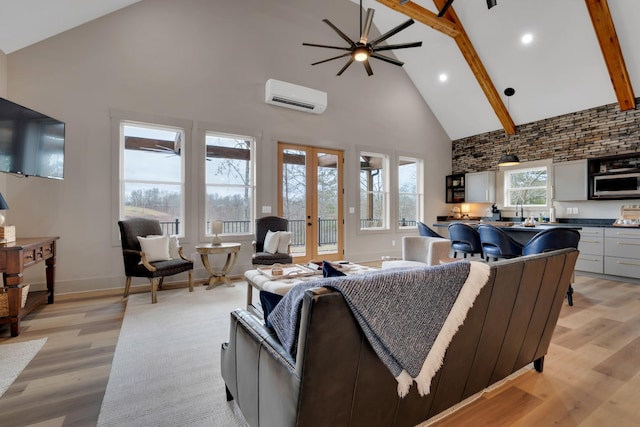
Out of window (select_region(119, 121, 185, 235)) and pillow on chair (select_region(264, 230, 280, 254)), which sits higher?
window (select_region(119, 121, 185, 235))

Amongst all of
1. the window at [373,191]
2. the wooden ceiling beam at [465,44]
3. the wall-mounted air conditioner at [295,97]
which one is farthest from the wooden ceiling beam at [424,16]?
the window at [373,191]

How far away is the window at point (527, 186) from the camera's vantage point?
6351mm

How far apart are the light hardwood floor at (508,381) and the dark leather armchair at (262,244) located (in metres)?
1.75

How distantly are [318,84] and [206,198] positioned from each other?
119 inches

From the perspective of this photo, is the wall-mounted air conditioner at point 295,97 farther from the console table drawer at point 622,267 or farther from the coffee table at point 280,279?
the console table drawer at point 622,267

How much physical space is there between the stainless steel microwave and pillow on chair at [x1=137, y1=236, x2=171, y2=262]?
7.09m

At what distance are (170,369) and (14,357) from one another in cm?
123

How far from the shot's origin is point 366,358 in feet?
3.47

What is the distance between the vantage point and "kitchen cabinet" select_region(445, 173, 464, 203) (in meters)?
7.66

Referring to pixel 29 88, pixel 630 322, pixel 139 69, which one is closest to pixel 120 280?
pixel 29 88

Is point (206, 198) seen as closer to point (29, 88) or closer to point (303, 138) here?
point (303, 138)

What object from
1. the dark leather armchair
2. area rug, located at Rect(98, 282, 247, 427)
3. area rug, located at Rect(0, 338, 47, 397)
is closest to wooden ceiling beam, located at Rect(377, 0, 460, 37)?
the dark leather armchair

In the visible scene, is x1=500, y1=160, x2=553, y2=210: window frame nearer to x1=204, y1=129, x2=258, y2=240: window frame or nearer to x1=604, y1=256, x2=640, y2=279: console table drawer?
x1=604, y1=256, x2=640, y2=279: console table drawer

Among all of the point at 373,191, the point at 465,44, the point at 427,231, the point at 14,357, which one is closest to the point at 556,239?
the point at 427,231
